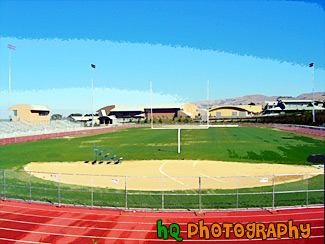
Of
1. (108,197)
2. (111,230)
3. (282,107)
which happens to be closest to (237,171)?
(108,197)

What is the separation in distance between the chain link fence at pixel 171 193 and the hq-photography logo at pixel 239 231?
64.8 inches

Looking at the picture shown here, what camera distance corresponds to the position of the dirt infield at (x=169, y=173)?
65.5ft

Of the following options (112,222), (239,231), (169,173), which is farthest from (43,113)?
(239,231)

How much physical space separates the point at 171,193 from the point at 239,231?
20.4 feet

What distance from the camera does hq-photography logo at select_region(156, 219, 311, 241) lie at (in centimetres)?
1220

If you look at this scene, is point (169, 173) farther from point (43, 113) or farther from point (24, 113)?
point (43, 113)

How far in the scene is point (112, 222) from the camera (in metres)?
13.7

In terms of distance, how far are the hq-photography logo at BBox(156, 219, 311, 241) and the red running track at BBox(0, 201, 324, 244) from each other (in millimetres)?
171

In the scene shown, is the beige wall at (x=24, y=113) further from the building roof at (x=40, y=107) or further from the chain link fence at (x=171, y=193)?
the chain link fence at (x=171, y=193)

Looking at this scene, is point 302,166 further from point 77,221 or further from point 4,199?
point 4,199

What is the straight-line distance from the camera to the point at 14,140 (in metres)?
51.2

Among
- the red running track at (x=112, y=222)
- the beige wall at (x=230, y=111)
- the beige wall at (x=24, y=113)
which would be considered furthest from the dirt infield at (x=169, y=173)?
the beige wall at (x=230, y=111)

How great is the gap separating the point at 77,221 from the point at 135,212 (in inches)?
121

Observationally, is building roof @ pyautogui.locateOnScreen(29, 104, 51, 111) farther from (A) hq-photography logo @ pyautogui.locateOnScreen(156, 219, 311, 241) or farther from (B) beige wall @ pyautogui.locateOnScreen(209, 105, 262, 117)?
(B) beige wall @ pyautogui.locateOnScreen(209, 105, 262, 117)
